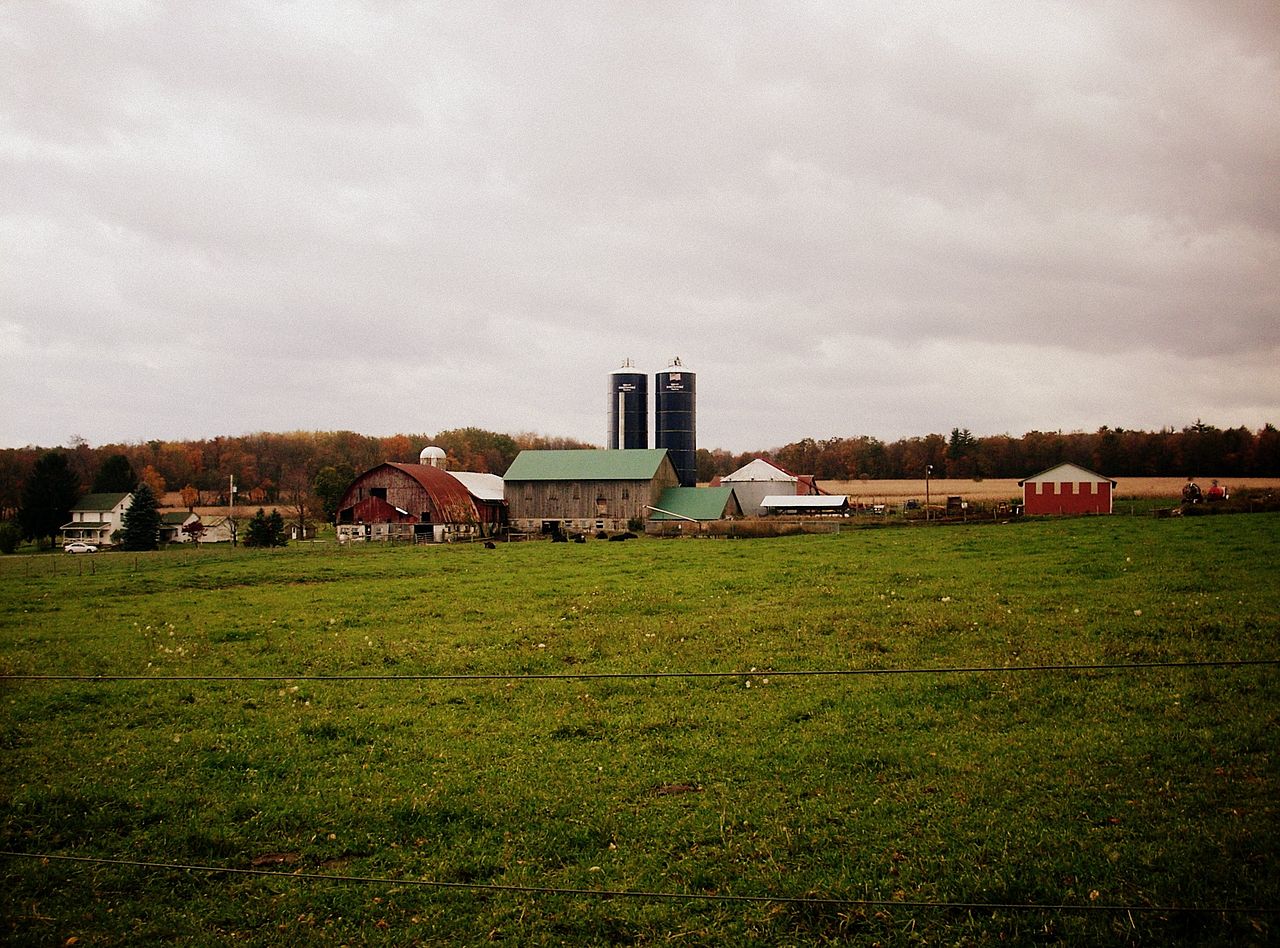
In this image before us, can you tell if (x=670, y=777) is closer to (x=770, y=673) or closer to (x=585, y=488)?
(x=770, y=673)

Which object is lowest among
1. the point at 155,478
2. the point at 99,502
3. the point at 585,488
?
the point at 99,502

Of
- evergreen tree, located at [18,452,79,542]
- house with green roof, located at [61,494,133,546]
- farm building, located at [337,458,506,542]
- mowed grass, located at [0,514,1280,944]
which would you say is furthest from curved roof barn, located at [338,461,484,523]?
mowed grass, located at [0,514,1280,944]

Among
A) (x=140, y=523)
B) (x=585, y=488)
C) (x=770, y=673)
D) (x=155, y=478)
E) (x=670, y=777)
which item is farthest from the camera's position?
(x=155, y=478)

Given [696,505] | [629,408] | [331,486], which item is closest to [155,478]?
[331,486]

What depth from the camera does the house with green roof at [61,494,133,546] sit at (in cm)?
7569

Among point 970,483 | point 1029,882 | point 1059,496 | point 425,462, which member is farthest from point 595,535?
point 970,483

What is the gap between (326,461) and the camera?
338 ft

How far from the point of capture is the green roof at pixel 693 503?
6372 cm

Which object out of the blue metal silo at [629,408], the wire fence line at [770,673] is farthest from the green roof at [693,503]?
the wire fence line at [770,673]

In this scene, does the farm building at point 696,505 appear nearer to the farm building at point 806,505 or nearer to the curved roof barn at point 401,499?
the farm building at point 806,505

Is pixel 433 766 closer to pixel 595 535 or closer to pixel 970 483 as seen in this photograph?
pixel 595 535

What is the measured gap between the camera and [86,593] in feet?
84.3

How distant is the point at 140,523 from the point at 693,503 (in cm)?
4272

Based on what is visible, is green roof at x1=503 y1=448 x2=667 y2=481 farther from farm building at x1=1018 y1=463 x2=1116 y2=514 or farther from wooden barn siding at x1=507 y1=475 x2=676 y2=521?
farm building at x1=1018 y1=463 x2=1116 y2=514
